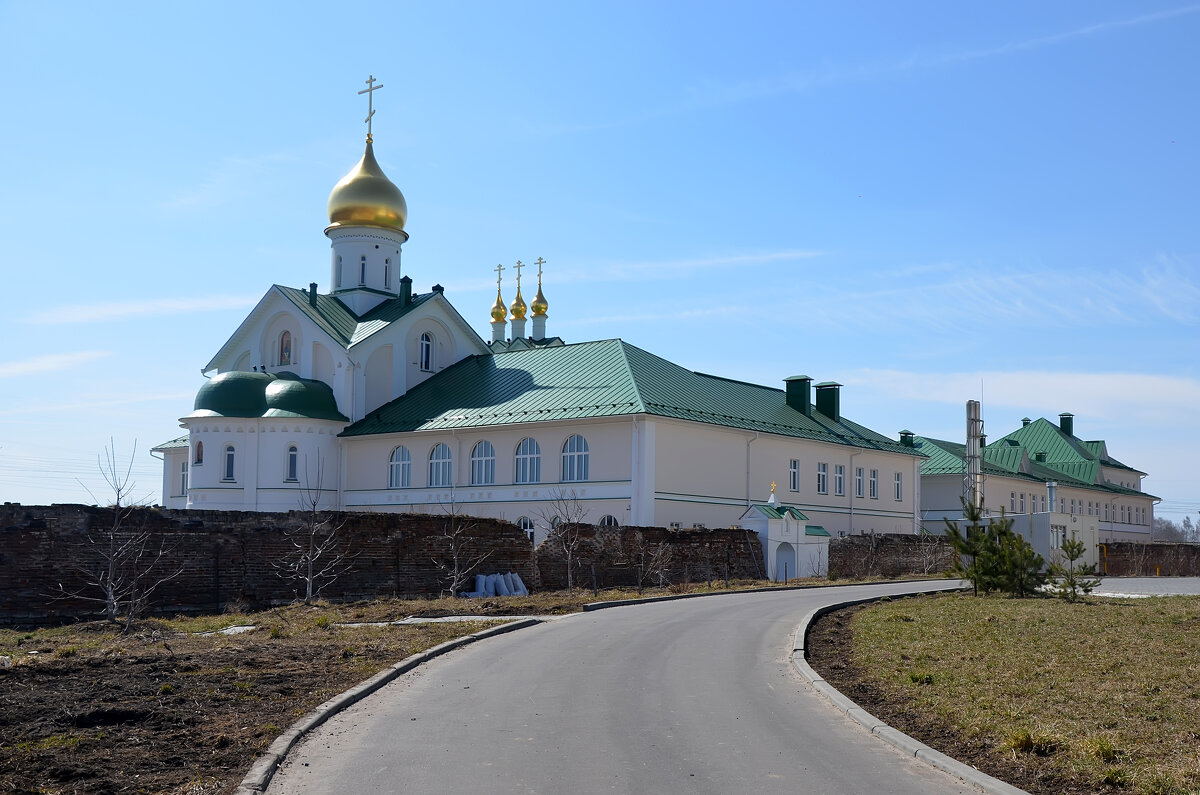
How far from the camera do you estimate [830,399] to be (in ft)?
178

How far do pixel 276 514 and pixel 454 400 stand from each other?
20.6 metres

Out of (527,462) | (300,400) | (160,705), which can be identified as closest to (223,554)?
(160,705)

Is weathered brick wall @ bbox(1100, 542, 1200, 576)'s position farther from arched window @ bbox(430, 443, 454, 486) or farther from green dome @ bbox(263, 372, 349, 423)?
green dome @ bbox(263, 372, 349, 423)

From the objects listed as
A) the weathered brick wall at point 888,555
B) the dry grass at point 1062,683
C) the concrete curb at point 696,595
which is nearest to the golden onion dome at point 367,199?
the weathered brick wall at point 888,555

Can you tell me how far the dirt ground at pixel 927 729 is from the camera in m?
8.57

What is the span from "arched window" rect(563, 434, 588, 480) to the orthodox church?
0.08 m

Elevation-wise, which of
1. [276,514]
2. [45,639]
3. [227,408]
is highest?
[227,408]

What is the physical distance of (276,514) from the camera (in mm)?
27094

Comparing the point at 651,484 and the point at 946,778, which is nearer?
the point at 946,778

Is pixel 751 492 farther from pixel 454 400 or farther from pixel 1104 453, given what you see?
pixel 1104 453

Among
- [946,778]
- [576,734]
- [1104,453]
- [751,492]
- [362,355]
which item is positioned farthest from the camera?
[1104,453]

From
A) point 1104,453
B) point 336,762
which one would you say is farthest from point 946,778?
point 1104,453

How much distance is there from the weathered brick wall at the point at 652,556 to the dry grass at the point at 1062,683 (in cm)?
1197

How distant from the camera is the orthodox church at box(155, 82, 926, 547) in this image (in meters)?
41.8
